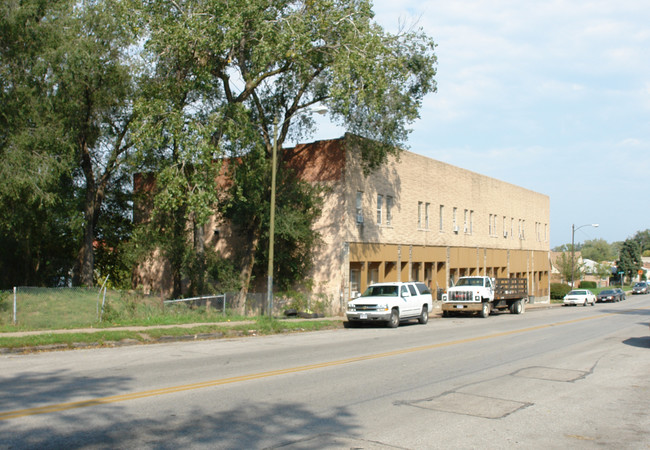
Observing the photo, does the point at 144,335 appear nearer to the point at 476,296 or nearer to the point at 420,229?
the point at 476,296

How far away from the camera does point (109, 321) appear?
2017 cm

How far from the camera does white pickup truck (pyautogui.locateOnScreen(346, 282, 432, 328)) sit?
79.7 ft

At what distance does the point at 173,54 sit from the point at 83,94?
538 cm

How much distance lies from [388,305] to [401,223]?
489 inches

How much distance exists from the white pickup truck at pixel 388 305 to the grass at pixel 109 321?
4.25 ft

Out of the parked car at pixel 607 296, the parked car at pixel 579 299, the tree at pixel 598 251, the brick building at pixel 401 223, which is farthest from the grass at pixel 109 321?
the tree at pixel 598 251

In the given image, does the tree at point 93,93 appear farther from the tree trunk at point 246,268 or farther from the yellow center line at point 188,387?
the yellow center line at point 188,387

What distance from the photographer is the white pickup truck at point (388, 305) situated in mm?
24297

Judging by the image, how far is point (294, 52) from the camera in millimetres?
24375

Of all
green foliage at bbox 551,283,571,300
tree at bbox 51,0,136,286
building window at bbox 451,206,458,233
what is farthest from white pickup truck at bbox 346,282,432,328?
green foliage at bbox 551,283,571,300

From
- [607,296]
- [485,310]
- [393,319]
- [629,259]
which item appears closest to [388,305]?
[393,319]

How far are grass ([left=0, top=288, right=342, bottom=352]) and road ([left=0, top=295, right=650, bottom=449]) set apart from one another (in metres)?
0.98

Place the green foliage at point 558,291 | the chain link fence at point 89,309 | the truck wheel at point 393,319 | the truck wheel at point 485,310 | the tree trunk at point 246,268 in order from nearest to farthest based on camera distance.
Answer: the chain link fence at point 89,309 < the truck wheel at point 393,319 < the tree trunk at point 246,268 < the truck wheel at point 485,310 < the green foliage at point 558,291

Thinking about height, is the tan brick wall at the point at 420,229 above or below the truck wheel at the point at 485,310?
Answer: above
